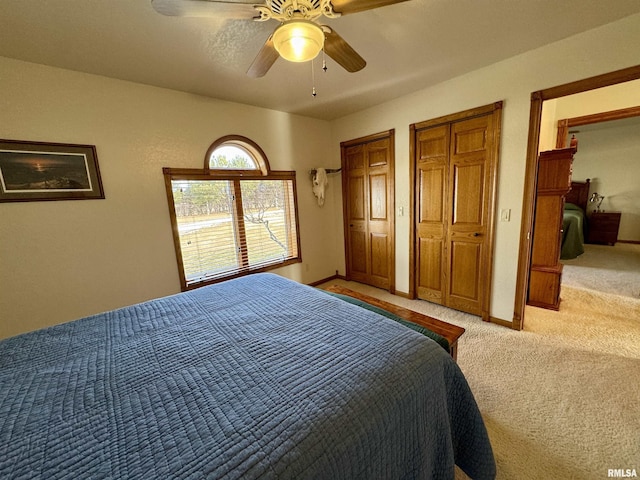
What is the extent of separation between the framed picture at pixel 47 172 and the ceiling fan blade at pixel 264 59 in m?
1.58

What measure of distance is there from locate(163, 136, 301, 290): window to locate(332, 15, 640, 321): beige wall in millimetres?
1515

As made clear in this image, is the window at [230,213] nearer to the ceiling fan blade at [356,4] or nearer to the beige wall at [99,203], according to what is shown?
the beige wall at [99,203]

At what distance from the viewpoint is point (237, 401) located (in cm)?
77

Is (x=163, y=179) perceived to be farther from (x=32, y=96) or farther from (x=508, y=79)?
(x=508, y=79)

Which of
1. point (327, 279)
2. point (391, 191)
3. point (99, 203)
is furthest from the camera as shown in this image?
point (327, 279)

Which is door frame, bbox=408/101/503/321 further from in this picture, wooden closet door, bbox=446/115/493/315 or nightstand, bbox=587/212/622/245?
nightstand, bbox=587/212/622/245

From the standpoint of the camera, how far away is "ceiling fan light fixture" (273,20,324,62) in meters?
1.14

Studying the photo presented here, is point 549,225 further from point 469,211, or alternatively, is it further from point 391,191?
point 391,191

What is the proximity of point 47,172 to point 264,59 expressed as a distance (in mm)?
1935

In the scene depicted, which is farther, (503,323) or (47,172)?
(503,323)

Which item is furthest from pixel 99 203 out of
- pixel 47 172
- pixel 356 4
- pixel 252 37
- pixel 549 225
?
pixel 549 225

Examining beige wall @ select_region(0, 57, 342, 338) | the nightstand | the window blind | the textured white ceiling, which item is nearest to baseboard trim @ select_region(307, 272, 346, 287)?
the window blind

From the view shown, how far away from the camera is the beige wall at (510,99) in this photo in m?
1.78

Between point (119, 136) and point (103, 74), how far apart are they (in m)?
0.48
